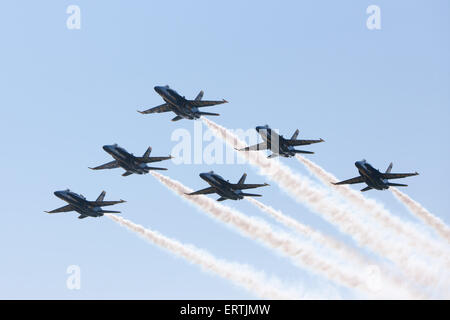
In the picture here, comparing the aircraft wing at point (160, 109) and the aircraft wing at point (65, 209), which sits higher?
the aircraft wing at point (160, 109)

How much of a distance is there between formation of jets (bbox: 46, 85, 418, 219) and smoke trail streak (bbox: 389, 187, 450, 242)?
19.1ft

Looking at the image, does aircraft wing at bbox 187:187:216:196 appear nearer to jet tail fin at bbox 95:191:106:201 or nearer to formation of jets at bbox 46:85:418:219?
formation of jets at bbox 46:85:418:219

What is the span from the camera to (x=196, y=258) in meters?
163

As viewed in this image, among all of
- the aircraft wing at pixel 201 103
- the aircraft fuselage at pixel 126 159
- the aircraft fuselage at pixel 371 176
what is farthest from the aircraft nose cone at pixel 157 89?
the aircraft fuselage at pixel 371 176

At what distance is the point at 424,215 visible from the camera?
541 feet

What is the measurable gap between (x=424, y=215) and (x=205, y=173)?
1480 inches

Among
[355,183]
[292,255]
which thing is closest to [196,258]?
[292,255]

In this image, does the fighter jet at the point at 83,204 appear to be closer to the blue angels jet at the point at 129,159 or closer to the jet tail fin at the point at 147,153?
the blue angels jet at the point at 129,159

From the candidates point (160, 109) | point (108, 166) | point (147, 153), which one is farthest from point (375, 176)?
point (108, 166)

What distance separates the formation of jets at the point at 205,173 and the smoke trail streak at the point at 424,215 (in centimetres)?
583

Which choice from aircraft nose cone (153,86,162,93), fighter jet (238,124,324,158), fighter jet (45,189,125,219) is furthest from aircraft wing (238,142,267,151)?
fighter jet (45,189,125,219)

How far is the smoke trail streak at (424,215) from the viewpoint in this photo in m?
164
